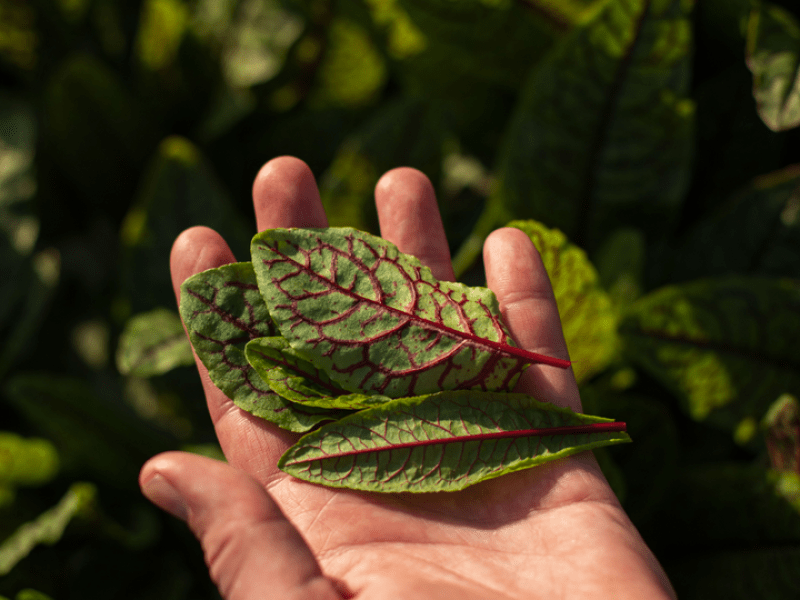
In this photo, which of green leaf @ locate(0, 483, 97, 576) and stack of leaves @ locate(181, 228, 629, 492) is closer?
stack of leaves @ locate(181, 228, 629, 492)

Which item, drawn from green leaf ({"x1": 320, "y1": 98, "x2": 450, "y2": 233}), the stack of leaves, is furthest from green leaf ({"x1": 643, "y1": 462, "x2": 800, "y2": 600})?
green leaf ({"x1": 320, "y1": 98, "x2": 450, "y2": 233})

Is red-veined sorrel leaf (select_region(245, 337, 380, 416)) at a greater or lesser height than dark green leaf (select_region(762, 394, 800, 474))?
greater

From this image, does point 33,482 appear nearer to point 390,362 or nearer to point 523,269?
point 390,362

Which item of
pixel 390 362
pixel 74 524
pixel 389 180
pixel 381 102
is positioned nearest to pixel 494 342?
pixel 390 362

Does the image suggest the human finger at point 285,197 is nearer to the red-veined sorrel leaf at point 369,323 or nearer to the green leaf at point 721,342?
the red-veined sorrel leaf at point 369,323

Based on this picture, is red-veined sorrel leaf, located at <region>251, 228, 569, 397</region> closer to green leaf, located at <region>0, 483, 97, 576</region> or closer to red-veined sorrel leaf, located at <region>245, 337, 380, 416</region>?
red-veined sorrel leaf, located at <region>245, 337, 380, 416</region>

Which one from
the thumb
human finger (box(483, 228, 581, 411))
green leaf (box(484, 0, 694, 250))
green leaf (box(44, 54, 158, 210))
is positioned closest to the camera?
the thumb
